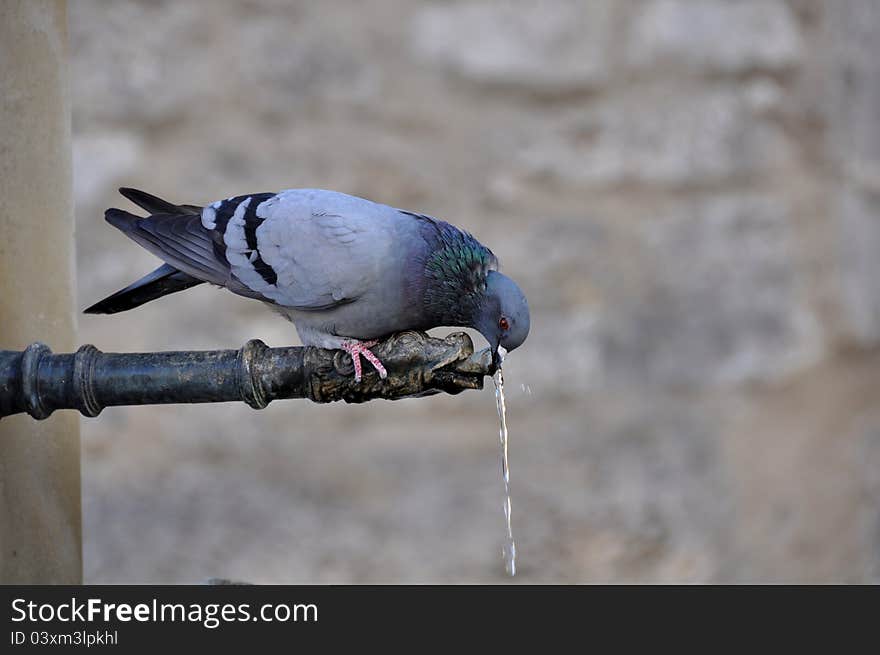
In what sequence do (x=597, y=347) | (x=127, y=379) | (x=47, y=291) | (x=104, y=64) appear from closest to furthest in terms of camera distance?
(x=127, y=379) → (x=47, y=291) → (x=104, y=64) → (x=597, y=347)

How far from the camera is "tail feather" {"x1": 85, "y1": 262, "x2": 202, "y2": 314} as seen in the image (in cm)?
152

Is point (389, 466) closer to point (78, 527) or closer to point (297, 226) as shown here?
point (297, 226)

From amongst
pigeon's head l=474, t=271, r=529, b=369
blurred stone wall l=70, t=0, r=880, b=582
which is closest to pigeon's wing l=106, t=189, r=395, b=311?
pigeon's head l=474, t=271, r=529, b=369

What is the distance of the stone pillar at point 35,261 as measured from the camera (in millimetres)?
1194

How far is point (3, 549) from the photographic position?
119 centimetres

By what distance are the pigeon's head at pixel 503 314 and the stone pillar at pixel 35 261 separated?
51cm

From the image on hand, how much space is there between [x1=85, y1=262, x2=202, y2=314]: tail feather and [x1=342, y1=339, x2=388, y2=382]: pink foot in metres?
0.29

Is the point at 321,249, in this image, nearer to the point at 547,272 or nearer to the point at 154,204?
the point at 154,204

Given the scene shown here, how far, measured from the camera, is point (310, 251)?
1.49 metres

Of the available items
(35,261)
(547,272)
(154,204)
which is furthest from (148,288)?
(547,272)

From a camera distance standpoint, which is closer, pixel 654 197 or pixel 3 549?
pixel 3 549

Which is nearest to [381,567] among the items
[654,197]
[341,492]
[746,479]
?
[341,492]

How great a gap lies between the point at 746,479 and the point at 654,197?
0.56m

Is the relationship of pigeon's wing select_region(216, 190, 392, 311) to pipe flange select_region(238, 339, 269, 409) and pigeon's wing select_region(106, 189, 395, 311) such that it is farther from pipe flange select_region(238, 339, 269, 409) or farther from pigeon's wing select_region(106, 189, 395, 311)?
pipe flange select_region(238, 339, 269, 409)
